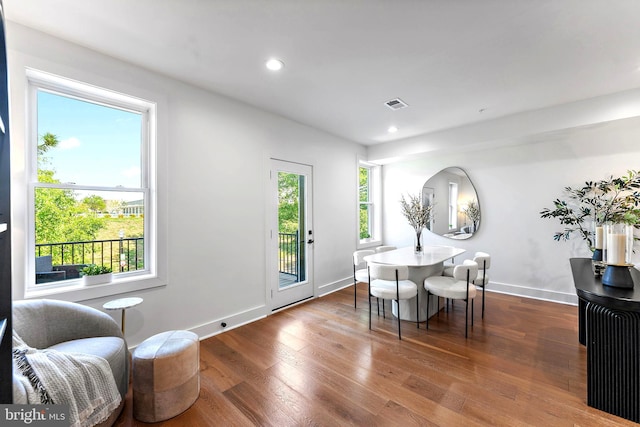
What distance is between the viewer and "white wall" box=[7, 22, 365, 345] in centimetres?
204

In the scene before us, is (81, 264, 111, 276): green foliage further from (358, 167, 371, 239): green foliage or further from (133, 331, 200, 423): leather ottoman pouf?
(358, 167, 371, 239): green foliage

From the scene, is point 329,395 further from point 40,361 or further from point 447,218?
point 447,218

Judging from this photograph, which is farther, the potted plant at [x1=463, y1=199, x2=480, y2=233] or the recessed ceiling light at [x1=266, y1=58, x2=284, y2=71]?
the potted plant at [x1=463, y1=199, x2=480, y2=233]

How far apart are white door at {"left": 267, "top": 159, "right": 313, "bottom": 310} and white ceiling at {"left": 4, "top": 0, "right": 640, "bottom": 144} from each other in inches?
43.6

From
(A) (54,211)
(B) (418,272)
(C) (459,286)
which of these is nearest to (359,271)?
(B) (418,272)

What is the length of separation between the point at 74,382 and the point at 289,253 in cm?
272

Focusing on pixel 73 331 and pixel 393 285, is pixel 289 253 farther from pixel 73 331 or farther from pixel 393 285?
pixel 73 331

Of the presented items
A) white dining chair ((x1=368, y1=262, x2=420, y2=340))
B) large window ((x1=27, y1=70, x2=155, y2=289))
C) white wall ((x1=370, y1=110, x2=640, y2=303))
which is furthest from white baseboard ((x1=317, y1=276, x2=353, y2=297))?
large window ((x1=27, y1=70, x2=155, y2=289))

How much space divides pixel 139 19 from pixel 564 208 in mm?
5273

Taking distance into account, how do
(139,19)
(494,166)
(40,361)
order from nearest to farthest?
(40,361), (139,19), (494,166)

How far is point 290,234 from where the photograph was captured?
4031mm

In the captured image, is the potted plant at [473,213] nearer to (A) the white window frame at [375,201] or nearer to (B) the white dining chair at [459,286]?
(A) the white window frame at [375,201]

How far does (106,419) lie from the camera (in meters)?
1.62

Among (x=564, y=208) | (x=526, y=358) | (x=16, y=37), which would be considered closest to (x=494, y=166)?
(x=564, y=208)
